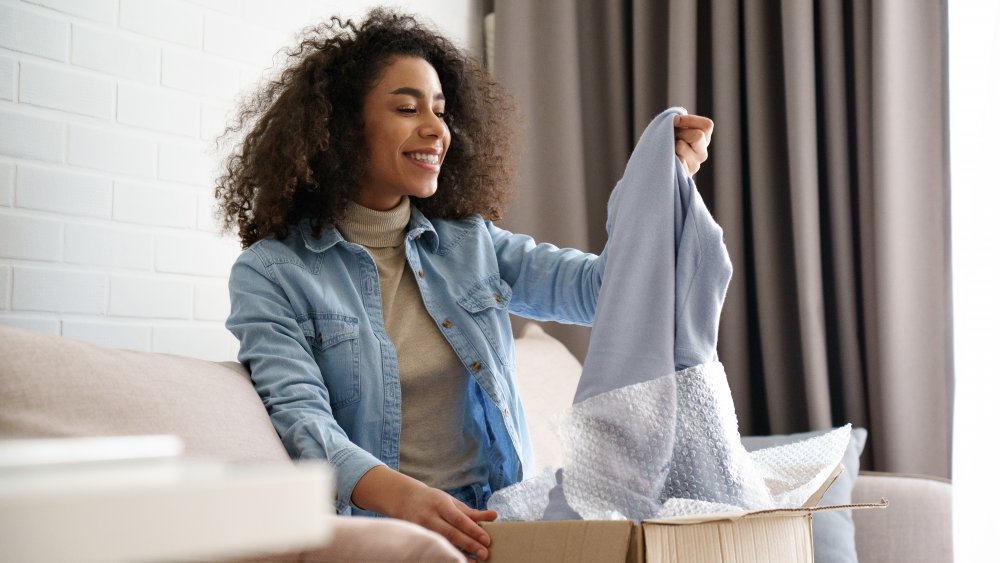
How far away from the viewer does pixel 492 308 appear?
152cm

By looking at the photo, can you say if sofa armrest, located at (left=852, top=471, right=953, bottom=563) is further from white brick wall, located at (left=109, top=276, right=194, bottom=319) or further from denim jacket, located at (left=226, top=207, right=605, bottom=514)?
white brick wall, located at (left=109, top=276, right=194, bottom=319)

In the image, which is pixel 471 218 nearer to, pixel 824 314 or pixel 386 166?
pixel 386 166

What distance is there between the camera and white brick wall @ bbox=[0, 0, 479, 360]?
5.22 feet

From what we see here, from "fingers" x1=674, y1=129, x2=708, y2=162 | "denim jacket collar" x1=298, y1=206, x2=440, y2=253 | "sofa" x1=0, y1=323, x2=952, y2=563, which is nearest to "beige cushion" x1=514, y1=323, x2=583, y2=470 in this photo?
"denim jacket collar" x1=298, y1=206, x2=440, y2=253

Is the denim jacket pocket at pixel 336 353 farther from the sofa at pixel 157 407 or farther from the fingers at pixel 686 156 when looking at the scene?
the fingers at pixel 686 156

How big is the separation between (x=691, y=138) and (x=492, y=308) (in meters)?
0.42

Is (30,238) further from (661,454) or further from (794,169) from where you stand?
(794,169)

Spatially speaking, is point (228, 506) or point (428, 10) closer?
point (228, 506)

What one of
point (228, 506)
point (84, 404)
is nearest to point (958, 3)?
point (84, 404)

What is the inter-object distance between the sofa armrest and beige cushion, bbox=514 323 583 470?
58 centimetres

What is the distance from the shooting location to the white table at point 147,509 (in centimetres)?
22

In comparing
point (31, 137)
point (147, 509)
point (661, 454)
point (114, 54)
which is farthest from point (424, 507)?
point (114, 54)

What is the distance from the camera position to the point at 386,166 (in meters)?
1.54

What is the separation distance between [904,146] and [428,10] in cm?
117
